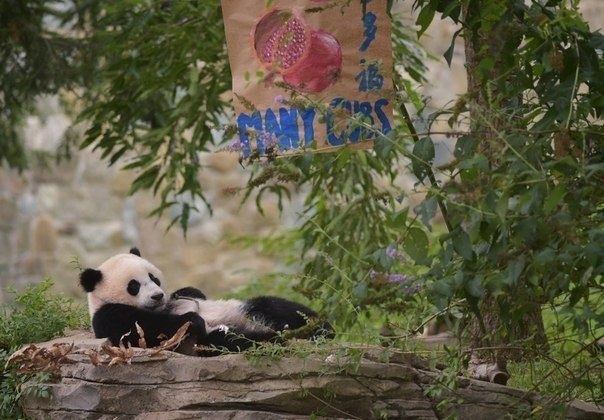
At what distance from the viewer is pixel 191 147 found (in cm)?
536

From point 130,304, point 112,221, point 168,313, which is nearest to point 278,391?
point 168,313

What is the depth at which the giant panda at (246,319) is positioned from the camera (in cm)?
340

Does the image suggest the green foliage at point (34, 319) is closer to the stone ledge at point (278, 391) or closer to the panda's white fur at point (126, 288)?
the panda's white fur at point (126, 288)

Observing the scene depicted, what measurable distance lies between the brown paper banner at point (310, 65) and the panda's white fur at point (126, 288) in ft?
2.00

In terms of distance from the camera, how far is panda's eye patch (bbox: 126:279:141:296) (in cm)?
373

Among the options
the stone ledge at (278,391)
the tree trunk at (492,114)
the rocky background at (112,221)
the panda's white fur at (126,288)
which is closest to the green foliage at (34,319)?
the panda's white fur at (126,288)

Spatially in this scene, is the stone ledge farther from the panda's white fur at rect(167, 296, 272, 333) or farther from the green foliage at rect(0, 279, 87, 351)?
the green foliage at rect(0, 279, 87, 351)

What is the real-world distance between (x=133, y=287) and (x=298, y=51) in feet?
3.29

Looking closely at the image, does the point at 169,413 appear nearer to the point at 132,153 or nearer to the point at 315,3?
the point at 315,3

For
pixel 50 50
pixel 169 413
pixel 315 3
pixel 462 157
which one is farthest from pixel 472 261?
pixel 50 50

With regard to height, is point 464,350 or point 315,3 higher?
point 315,3

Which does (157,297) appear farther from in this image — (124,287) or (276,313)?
(276,313)

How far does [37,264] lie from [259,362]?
816 cm

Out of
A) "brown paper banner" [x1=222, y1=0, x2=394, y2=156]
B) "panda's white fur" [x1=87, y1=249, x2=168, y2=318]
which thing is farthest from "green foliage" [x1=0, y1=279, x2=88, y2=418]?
"brown paper banner" [x1=222, y1=0, x2=394, y2=156]
